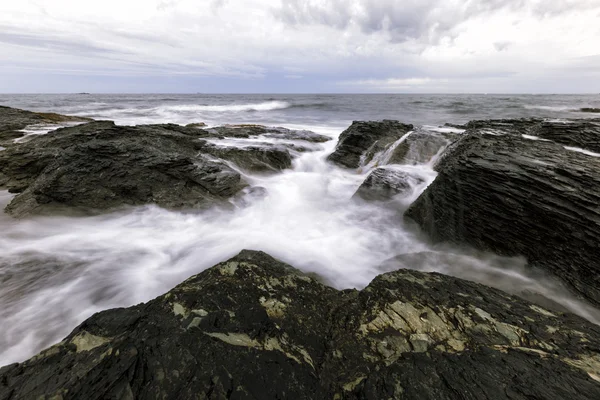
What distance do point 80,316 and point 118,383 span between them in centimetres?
245

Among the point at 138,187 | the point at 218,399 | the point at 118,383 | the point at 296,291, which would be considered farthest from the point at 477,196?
the point at 138,187

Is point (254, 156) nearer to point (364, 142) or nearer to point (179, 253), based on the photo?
point (364, 142)

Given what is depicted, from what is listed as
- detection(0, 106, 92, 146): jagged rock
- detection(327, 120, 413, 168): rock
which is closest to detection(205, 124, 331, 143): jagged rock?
detection(327, 120, 413, 168): rock

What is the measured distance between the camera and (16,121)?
12555mm

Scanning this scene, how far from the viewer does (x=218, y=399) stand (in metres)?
1.78

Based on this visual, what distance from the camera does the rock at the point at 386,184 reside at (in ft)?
22.3

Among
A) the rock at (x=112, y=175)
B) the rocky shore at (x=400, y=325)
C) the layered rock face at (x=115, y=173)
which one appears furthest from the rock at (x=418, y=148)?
the rock at (x=112, y=175)

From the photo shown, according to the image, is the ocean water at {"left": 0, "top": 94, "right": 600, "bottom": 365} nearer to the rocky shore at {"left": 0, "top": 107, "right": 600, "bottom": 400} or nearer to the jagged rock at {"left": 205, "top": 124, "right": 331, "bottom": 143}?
the rocky shore at {"left": 0, "top": 107, "right": 600, "bottom": 400}

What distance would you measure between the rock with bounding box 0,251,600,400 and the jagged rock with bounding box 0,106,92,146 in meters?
11.9

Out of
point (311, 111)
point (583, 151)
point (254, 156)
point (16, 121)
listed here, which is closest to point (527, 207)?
point (583, 151)

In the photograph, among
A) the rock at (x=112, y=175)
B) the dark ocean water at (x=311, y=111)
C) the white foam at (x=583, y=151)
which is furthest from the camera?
the dark ocean water at (x=311, y=111)

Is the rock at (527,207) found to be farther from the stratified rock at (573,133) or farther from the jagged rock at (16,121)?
the jagged rock at (16,121)

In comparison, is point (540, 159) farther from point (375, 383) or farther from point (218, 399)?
point (218, 399)

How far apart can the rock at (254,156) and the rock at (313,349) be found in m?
6.13
